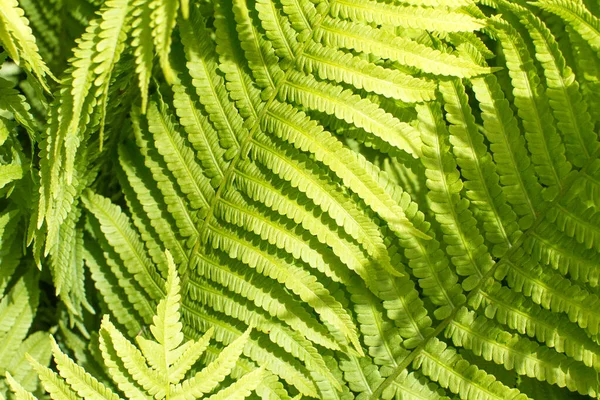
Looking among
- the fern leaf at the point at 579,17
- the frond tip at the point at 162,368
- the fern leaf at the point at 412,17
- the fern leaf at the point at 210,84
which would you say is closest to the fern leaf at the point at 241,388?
the frond tip at the point at 162,368

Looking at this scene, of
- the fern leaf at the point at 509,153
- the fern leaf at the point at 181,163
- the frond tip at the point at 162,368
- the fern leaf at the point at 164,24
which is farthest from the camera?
the fern leaf at the point at 181,163

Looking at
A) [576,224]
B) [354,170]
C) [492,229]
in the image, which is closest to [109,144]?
[354,170]

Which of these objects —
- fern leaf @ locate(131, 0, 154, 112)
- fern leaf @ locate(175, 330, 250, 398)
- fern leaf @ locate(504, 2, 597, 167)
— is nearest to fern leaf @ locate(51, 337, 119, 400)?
fern leaf @ locate(175, 330, 250, 398)

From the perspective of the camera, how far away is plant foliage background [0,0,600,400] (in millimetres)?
1122

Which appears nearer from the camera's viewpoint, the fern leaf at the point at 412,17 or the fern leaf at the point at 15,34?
the fern leaf at the point at 15,34

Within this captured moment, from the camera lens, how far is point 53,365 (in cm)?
164

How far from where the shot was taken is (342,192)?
3.95 feet

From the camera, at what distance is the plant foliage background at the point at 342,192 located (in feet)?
3.68

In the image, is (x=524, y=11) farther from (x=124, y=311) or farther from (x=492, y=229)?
(x=124, y=311)

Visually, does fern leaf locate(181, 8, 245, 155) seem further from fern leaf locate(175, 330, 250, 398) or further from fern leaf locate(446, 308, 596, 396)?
fern leaf locate(446, 308, 596, 396)

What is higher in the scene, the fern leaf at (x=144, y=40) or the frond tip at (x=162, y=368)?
the fern leaf at (x=144, y=40)

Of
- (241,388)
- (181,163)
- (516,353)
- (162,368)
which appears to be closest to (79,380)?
(162,368)

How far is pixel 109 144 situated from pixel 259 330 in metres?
0.59

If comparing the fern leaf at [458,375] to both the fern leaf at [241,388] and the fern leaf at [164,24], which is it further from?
the fern leaf at [164,24]
